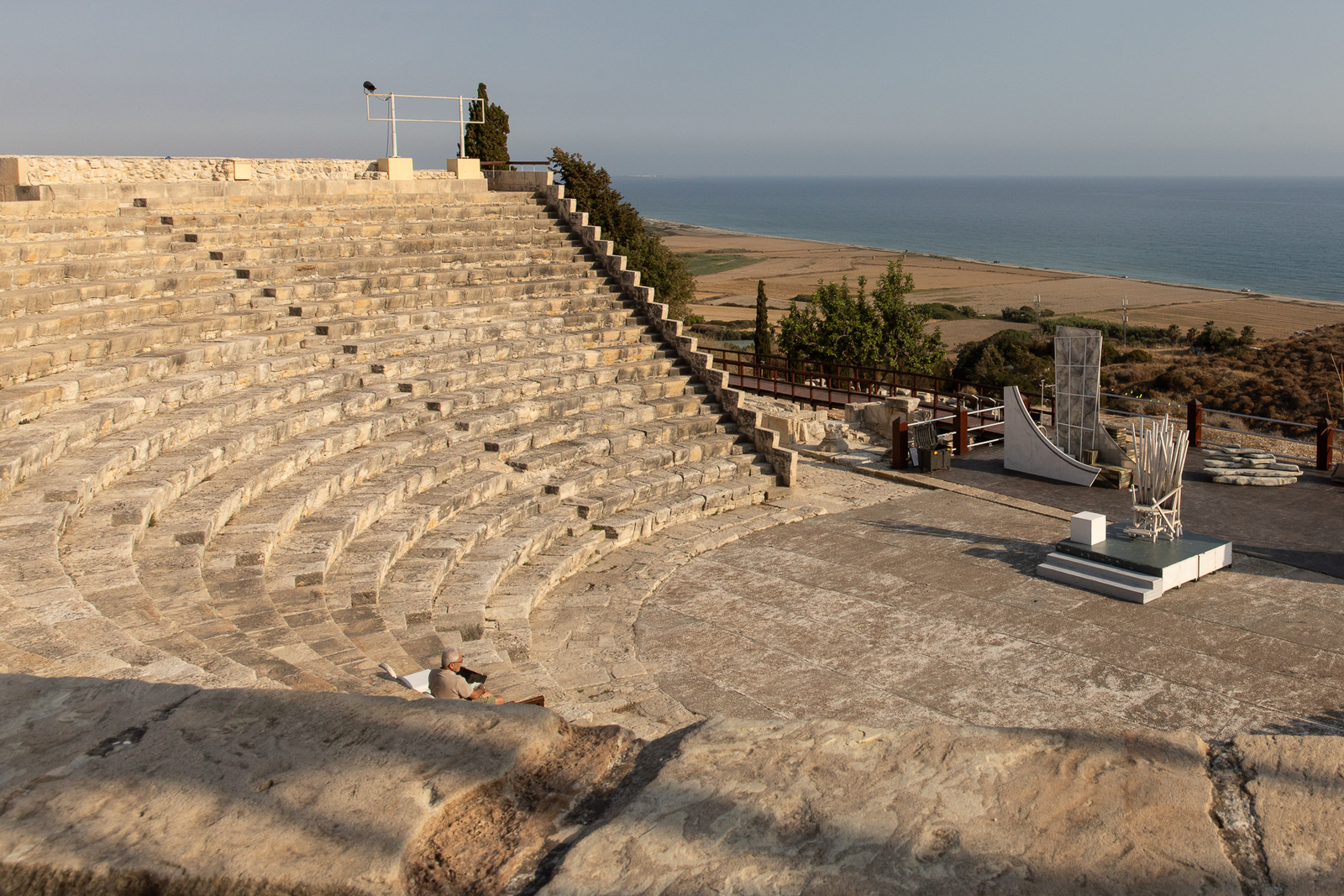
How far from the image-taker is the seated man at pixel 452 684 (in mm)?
6555

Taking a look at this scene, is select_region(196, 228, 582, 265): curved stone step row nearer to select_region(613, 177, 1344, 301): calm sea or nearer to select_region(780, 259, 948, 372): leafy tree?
select_region(780, 259, 948, 372): leafy tree

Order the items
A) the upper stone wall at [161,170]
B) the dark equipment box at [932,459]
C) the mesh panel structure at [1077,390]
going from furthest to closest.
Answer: the dark equipment box at [932,459] → the mesh panel structure at [1077,390] → the upper stone wall at [161,170]

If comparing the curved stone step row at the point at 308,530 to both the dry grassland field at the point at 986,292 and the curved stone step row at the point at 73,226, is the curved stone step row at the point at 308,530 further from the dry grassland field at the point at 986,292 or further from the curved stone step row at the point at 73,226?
the dry grassland field at the point at 986,292

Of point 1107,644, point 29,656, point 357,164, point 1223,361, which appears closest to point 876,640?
point 1107,644

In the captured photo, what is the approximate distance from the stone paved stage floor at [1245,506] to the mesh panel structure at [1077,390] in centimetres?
99

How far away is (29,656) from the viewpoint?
4531mm

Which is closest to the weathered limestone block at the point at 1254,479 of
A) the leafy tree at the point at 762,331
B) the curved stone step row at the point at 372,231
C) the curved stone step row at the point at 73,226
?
the curved stone step row at the point at 372,231

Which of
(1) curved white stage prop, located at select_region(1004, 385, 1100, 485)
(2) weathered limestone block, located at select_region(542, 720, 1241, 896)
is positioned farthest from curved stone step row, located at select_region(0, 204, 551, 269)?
(2) weathered limestone block, located at select_region(542, 720, 1241, 896)

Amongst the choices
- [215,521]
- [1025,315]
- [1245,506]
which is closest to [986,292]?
[1025,315]

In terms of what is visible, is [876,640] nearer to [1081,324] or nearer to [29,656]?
[29,656]

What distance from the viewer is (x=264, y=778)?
260 cm

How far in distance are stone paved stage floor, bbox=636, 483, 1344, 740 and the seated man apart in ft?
6.26

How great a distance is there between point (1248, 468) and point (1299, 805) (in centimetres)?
1412

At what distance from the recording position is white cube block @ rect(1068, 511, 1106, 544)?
10.9 m
